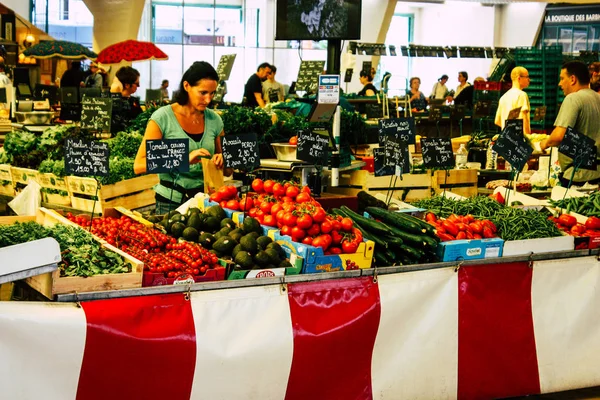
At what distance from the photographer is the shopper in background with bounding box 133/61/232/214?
4875 mm

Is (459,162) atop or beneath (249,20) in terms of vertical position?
beneath

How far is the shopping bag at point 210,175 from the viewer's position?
4.89 m

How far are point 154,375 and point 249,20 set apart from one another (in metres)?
26.1

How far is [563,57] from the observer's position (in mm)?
18484

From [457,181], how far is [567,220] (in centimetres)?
255

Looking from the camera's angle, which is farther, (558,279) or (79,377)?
(558,279)

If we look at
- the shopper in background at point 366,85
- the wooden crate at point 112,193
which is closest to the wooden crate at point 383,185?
the wooden crate at point 112,193

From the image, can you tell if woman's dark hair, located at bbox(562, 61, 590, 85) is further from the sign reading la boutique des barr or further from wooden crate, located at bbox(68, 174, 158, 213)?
the sign reading la boutique des barr

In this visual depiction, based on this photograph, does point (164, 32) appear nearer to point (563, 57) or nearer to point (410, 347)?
point (563, 57)

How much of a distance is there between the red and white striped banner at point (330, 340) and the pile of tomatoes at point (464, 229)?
26 cm

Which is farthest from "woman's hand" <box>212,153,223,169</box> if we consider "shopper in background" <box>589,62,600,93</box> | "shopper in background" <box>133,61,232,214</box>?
"shopper in background" <box>589,62,600,93</box>

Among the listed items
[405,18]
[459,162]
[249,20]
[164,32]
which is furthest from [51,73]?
[459,162]

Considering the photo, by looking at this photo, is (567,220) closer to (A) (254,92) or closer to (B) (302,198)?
(B) (302,198)

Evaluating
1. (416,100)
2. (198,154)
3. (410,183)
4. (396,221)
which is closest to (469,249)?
(396,221)
